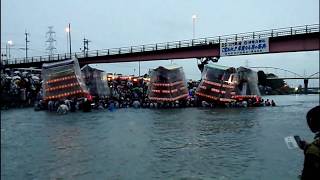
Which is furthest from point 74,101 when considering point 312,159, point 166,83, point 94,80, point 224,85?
point 312,159

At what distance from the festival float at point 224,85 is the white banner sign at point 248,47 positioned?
2.72 meters

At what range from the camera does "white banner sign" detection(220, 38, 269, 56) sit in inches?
2131

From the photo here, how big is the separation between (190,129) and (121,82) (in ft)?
215

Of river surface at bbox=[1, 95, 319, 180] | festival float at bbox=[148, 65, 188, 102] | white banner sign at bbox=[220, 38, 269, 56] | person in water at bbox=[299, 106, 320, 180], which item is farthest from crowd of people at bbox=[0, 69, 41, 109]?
person in water at bbox=[299, 106, 320, 180]

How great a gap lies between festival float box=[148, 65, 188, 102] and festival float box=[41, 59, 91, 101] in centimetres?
953

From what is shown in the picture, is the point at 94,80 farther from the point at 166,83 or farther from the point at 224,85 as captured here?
the point at 224,85

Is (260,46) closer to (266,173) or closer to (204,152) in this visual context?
(204,152)

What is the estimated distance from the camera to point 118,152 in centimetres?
1958

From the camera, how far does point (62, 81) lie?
2048 inches

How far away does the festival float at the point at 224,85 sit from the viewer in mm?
58000

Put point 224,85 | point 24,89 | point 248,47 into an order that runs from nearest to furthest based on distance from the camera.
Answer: point 248,47 < point 224,85 < point 24,89

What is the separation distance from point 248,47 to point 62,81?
846 inches

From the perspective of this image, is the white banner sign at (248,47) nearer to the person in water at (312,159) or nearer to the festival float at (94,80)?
the festival float at (94,80)

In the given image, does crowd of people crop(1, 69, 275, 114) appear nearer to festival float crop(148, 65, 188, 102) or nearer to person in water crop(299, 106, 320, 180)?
festival float crop(148, 65, 188, 102)
